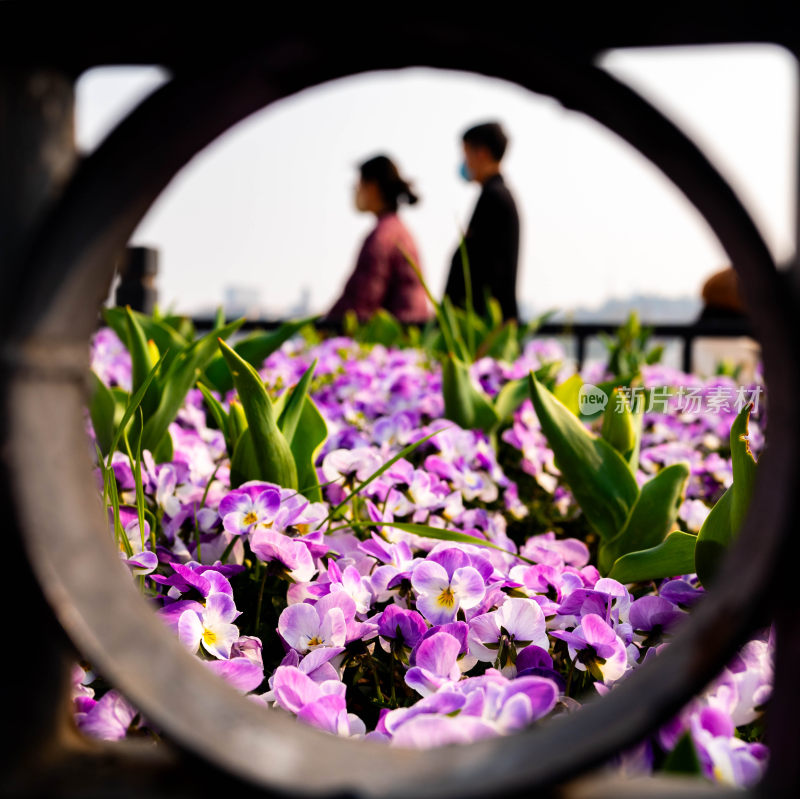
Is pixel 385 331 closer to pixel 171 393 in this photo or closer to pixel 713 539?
pixel 171 393

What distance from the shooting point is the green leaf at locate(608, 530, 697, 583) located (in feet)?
3.08

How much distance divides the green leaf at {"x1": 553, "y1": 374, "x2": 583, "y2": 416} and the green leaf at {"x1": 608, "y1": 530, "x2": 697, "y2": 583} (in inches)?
23.1

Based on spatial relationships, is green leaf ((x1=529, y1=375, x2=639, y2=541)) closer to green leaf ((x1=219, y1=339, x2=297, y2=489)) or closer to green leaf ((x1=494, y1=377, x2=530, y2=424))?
green leaf ((x1=219, y1=339, x2=297, y2=489))

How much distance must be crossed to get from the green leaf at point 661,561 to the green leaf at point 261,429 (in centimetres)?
49

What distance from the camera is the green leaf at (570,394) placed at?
1532 millimetres

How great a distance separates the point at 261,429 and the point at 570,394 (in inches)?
30.0

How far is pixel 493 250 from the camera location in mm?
4102

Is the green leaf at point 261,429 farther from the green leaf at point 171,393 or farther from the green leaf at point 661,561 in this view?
the green leaf at point 661,561

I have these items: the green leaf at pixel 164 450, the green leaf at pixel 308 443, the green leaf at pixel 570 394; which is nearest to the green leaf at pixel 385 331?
the green leaf at pixel 570 394

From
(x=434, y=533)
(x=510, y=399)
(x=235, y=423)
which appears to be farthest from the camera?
(x=510, y=399)

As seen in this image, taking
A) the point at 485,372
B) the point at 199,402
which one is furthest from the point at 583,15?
the point at 485,372

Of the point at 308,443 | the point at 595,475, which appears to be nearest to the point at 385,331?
the point at 308,443

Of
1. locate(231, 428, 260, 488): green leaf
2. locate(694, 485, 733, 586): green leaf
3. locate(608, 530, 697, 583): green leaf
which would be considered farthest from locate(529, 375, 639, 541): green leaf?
locate(231, 428, 260, 488): green leaf

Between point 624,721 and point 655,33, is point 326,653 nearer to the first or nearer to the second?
point 624,721
